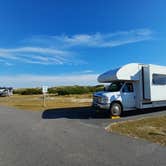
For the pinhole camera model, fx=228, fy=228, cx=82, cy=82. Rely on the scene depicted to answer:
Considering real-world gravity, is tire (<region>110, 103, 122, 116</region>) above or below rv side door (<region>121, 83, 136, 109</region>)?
below

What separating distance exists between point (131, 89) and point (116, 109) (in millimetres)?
1718

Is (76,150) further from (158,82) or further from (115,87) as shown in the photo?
(158,82)

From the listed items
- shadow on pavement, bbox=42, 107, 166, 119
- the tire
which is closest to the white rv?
the tire

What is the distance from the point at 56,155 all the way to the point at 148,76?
9.86 metres

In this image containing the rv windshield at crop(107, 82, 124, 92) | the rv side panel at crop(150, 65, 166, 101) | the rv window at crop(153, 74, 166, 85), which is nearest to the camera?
the rv windshield at crop(107, 82, 124, 92)

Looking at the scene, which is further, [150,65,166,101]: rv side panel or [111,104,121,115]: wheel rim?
[150,65,166,101]: rv side panel

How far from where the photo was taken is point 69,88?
4450 cm

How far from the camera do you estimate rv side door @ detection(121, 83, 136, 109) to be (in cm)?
1374

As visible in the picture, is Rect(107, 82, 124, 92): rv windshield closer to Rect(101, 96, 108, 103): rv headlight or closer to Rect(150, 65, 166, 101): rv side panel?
Rect(101, 96, 108, 103): rv headlight

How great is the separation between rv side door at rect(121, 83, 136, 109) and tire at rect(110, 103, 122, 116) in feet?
1.30

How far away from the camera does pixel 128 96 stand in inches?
547

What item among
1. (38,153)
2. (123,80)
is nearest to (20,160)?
(38,153)

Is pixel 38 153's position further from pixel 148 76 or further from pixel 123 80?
pixel 148 76

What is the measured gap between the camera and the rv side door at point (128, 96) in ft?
45.1
